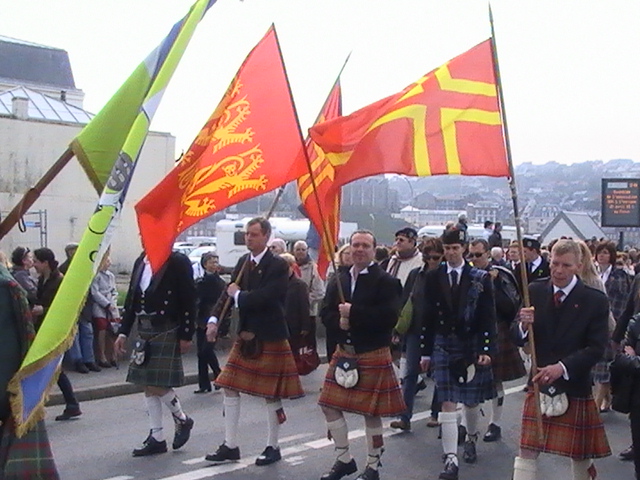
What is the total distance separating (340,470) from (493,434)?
219 centimetres

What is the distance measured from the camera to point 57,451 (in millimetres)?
7973

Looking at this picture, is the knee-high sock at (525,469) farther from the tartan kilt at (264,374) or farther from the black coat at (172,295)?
the black coat at (172,295)

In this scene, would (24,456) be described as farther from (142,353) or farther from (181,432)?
(181,432)

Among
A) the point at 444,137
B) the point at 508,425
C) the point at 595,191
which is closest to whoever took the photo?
the point at 444,137

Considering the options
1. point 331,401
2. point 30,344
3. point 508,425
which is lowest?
point 508,425

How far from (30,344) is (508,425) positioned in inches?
256

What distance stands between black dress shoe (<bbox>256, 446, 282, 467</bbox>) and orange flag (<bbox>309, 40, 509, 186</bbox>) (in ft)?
7.12

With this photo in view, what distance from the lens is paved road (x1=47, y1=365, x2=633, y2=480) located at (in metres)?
7.29

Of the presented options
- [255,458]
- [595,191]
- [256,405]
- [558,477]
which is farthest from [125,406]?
[595,191]

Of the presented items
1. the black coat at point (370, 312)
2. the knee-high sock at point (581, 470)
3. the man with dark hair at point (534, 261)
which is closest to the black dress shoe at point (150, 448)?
the black coat at point (370, 312)

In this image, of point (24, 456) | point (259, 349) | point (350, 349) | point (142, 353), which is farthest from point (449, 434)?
point (24, 456)

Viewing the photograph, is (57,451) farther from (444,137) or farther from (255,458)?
(444,137)

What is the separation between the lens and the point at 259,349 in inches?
293

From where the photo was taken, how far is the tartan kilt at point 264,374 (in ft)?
24.4
